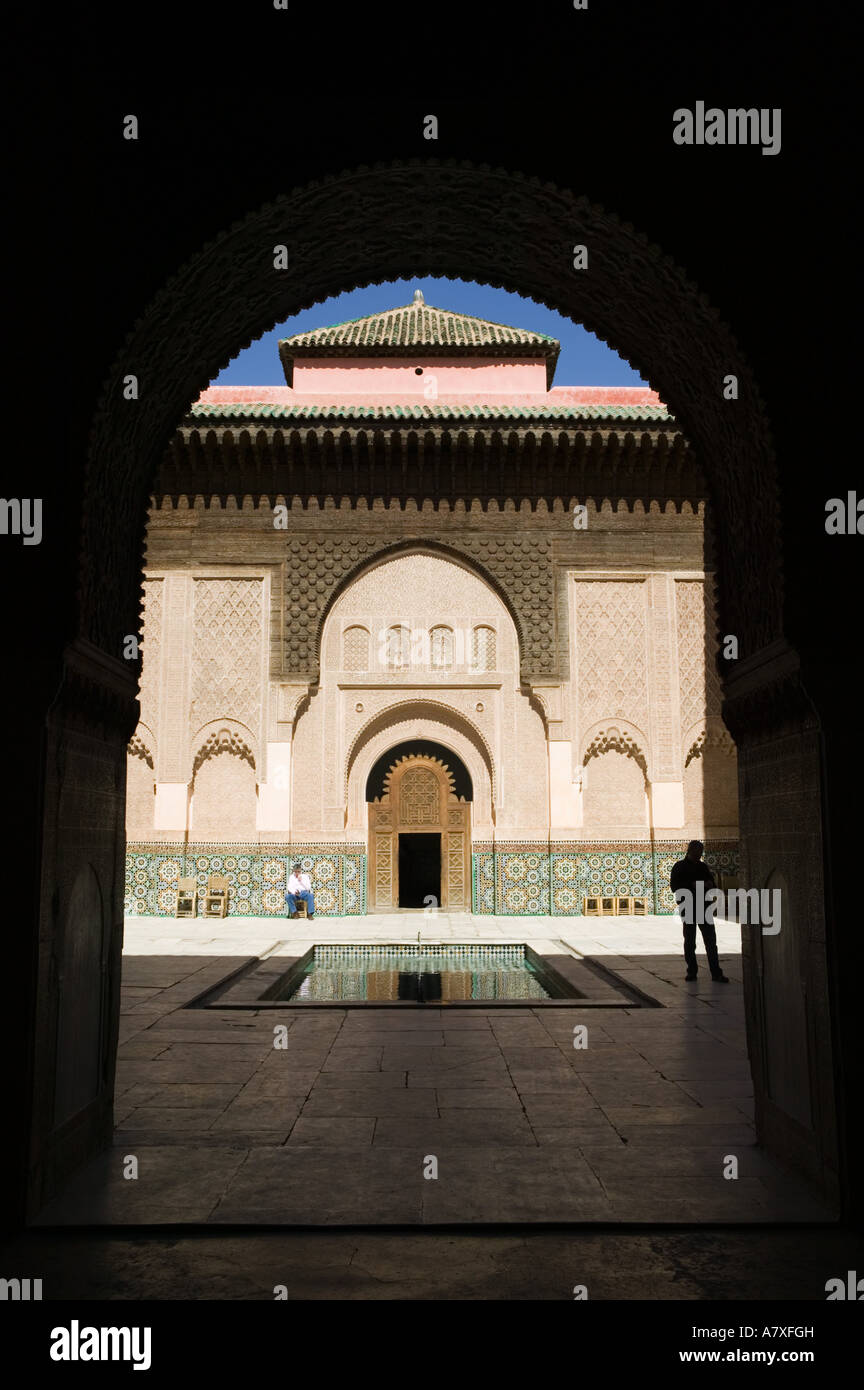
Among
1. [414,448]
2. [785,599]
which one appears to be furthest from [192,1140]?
[414,448]

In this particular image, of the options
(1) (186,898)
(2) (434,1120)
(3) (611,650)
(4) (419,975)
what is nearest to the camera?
(2) (434,1120)

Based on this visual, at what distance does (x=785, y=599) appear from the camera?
303 centimetres

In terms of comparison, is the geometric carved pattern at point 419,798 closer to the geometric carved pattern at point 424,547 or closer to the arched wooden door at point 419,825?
the arched wooden door at point 419,825

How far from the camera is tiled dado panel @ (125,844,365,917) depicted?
13.1 metres

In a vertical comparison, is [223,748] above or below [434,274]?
below

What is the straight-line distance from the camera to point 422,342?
15.1 meters

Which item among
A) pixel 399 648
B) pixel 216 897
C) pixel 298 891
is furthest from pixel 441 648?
pixel 216 897

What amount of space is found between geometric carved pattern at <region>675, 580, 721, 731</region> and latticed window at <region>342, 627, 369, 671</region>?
165 inches

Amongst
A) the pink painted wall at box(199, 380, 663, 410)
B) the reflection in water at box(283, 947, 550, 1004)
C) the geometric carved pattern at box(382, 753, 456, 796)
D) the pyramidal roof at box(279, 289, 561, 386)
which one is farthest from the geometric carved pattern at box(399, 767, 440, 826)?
the pyramidal roof at box(279, 289, 561, 386)

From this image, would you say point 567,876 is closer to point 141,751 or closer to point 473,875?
point 473,875

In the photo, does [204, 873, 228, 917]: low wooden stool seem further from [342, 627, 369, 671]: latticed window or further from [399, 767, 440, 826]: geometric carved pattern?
[342, 627, 369, 671]: latticed window

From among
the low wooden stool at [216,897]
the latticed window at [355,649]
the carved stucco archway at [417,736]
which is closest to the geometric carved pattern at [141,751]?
the low wooden stool at [216,897]

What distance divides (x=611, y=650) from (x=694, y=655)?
1134 millimetres

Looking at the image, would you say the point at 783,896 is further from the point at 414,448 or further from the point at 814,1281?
the point at 414,448
